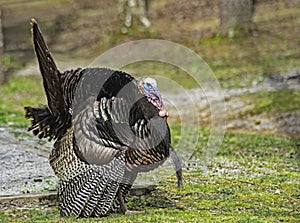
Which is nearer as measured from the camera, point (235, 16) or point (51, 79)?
point (51, 79)

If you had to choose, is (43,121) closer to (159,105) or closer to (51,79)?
(51,79)

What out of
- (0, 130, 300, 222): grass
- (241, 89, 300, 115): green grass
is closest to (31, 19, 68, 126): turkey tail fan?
(0, 130, 300, 222): grass

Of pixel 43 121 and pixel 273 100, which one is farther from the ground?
pixel 43 121

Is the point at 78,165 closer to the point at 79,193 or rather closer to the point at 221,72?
the point at 79,193

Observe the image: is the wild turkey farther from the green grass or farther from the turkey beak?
the green grass

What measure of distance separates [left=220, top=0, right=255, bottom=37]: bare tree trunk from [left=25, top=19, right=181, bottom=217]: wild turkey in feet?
42.3

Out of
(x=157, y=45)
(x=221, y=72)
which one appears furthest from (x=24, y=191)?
(x=157, y=45)

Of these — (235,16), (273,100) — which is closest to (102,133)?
(273,100)

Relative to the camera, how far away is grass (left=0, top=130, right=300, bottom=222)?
6930 mm

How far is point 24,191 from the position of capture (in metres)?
7.98

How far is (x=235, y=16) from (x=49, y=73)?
13136 millimetres

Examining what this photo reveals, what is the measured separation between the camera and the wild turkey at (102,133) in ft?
22.0

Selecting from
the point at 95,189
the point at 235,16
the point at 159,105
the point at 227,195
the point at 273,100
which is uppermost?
the point at 159,105

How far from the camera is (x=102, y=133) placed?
6.73 m
